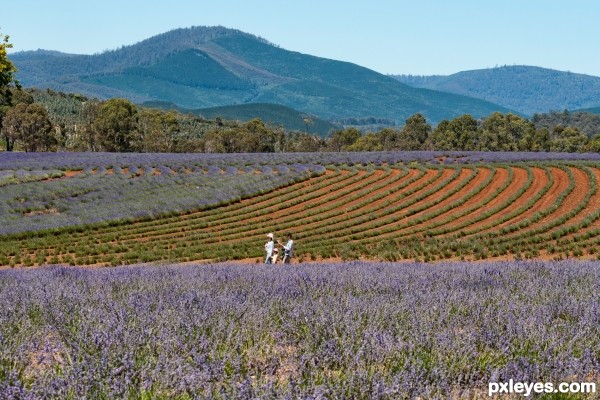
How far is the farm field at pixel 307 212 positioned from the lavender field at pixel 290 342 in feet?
48.9

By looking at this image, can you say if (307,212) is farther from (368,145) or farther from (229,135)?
(368,145)

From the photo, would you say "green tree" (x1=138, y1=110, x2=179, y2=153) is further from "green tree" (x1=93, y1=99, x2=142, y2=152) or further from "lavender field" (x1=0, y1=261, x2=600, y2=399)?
"lavender field" (x1=0, y1=261, x2=600, y2=399)

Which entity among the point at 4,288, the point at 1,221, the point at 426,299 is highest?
the point at 426,299

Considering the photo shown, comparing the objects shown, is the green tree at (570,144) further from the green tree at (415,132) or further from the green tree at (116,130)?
the green tree at (116,130)

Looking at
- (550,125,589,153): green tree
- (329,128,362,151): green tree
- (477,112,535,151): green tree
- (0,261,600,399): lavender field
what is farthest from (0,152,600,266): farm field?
(329,128,362,151): green tree

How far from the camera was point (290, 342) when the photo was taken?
18.5ft

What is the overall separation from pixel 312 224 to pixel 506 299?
2311 centimetres

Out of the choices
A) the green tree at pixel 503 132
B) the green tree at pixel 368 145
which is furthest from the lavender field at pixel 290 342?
the green tree at pixel 368 145

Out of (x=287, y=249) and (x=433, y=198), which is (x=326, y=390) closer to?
(x=287, y=249)

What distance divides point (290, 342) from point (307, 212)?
27.0 meters

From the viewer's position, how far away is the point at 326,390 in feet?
12.2

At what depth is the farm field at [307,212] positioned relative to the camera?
2350 centimetres

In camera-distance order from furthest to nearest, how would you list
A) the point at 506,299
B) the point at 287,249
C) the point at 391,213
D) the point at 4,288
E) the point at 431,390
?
the point at 391,213 < the point at 287,249 < the point at 4,288 < the point at 506,299 < the point at 431,390

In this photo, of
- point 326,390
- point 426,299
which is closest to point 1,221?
point 426,299
